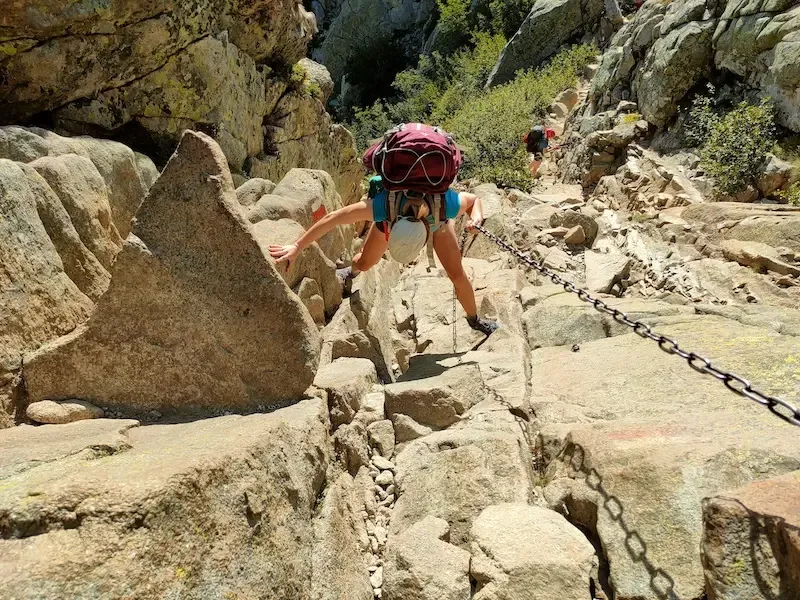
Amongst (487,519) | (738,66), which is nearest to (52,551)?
(487,519)

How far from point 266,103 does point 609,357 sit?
8.37m

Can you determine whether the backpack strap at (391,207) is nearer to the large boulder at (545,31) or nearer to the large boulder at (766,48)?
the large boulder at (766,48)

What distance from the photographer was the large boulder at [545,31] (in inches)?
1112

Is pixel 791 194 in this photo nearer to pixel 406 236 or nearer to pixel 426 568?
pixel 406 236

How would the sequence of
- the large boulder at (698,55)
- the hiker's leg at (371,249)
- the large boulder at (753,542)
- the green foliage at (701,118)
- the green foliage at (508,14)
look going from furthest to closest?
the green foliage at (508,14)
the green foliage at (701,118)
the large boulder at (698,55)
the hiker's leg at (371,249)
the large boulder at (753,542)

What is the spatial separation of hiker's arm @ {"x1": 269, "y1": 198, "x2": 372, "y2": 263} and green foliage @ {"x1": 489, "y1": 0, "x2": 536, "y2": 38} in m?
35.1

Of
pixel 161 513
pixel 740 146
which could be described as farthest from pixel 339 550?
pixel 740 146

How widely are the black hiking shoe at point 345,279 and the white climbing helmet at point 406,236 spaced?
1.01 meters

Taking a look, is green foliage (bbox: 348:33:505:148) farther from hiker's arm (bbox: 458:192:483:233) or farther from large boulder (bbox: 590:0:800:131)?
hiker's arm (bbox: 458:192:483:233)

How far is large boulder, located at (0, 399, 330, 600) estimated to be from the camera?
1612 millimetres

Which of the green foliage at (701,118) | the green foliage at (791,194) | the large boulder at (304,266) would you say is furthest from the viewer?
the green foliage at (701,118)

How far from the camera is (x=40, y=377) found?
2797mm

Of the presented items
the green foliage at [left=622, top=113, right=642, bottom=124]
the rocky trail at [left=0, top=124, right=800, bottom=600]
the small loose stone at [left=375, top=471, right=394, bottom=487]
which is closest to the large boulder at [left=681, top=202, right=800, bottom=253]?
the rocky trail at [left=0, top=124, right=800, bottom=600]

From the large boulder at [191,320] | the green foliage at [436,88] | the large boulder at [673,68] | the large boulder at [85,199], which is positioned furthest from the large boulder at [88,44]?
the green foliage at [436,88]
